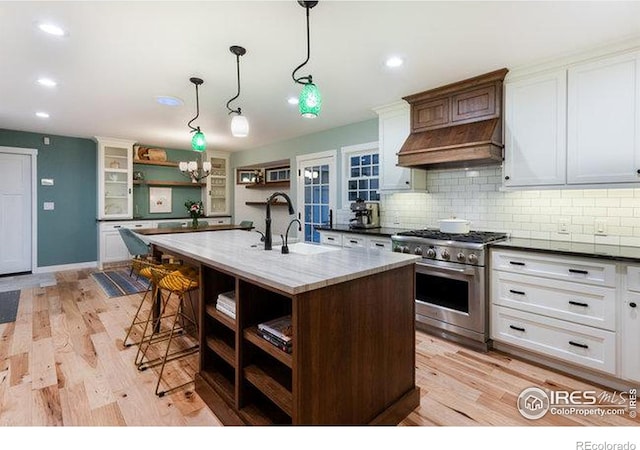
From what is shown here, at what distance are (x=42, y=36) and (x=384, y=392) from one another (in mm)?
3280

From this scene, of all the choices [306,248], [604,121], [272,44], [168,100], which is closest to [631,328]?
[604,121]

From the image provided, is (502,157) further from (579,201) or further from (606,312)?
(606,312)

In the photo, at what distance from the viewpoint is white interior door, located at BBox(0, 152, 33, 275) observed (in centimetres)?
532

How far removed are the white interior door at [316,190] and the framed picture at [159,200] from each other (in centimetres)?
324

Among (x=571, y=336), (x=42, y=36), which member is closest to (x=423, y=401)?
(x=571, y=336)

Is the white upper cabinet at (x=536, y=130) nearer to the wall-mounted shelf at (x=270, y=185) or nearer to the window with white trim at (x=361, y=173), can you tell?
the window with white trim at (x=361, y=173)

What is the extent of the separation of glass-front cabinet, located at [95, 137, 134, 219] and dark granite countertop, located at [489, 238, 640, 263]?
6.35 meters

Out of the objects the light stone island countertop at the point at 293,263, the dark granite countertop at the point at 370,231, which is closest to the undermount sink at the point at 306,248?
the light stone island countertop at the point at 293,263

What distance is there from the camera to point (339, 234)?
4.12 metres

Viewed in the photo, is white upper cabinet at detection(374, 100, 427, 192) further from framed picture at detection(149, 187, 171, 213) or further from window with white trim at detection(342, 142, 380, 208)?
framed picture at detection(149, 187, 171, 213)

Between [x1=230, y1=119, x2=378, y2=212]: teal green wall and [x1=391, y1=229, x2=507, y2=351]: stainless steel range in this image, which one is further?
[x1=230, y1=119, x2=378, y2=212]: teal green wall

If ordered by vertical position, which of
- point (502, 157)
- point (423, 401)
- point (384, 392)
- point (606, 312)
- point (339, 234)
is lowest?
point (423, 401)

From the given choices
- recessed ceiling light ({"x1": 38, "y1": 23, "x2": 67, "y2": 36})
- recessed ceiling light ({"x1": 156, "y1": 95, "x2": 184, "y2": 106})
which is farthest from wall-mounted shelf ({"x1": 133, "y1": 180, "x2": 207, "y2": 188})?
recessed ceiling light ({"x1": 38, "y1": 23, "x2": 67, "y2": 36})

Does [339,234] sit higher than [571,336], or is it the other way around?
[339,234]
